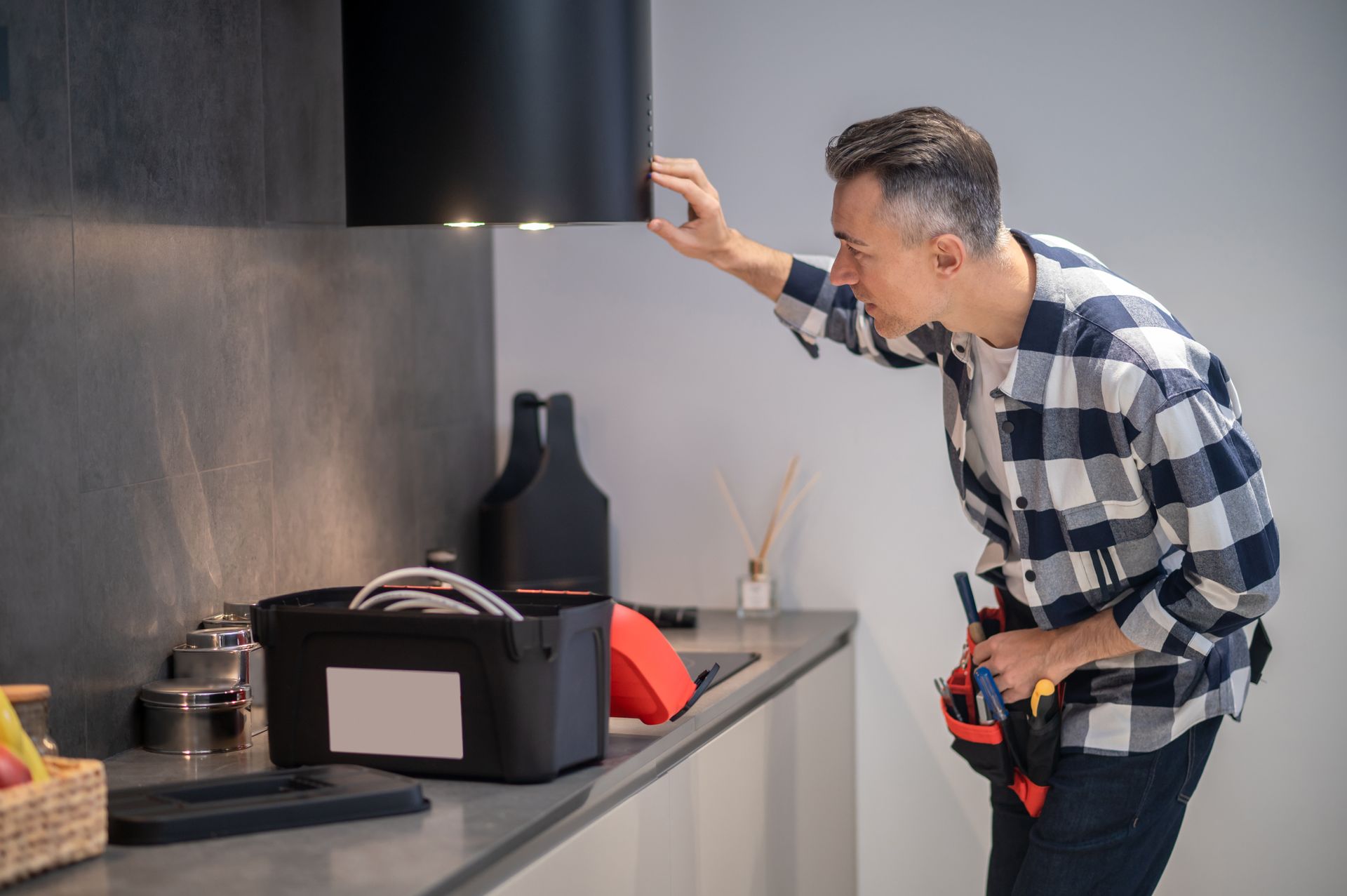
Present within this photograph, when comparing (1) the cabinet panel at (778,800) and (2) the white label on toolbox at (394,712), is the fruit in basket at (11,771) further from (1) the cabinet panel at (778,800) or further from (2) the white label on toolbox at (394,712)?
(1) the cabinet panel at (778,800)

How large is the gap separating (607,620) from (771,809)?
755mm

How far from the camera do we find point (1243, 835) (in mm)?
2430

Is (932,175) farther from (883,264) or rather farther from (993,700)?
(993,700)

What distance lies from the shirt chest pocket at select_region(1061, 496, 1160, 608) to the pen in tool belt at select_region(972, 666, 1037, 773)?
161mm

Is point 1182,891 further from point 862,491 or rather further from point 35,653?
point 35,653

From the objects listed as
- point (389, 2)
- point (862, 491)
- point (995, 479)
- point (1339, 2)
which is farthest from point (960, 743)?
point (1339, 2)

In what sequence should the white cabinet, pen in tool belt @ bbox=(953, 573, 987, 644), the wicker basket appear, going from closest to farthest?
the wicker basket → the white cabinet → pen in tool belt @ bbox=(953, 573, 987, 644)

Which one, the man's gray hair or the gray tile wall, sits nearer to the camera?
the gray tile wall

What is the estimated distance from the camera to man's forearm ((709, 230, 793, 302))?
2010 mm

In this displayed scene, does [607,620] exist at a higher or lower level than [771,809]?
higher

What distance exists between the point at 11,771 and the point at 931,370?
1815mm

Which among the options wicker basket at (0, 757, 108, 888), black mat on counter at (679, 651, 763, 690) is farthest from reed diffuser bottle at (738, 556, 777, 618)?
wicker basket at (0, 757, 108, 888)

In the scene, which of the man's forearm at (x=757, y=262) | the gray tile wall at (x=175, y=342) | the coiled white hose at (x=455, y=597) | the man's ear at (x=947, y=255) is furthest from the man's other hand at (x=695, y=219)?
the coiled white hose at (x=455, y=597)

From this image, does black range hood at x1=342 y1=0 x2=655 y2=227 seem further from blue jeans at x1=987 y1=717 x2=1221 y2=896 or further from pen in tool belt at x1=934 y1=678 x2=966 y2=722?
blue jeans at x1=987 y1=717 x2=1221 y2=896
